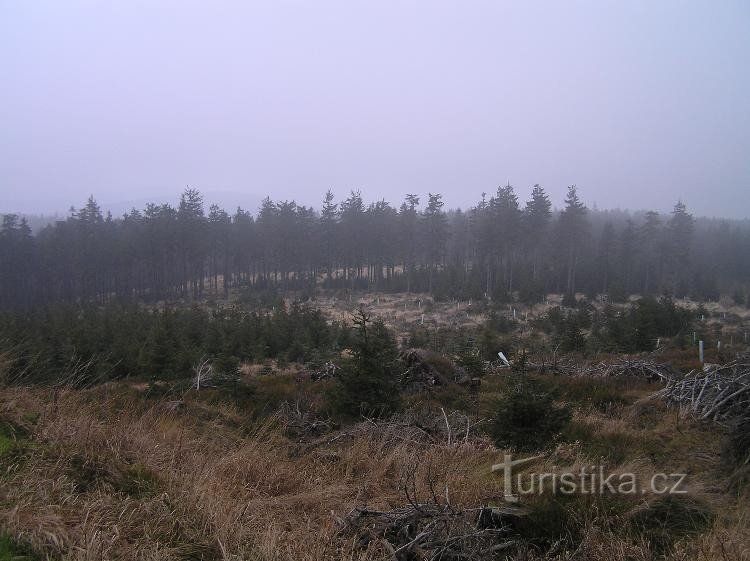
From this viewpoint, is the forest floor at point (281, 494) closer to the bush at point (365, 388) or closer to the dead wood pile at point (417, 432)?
the dead wood pile at point (417, 432)

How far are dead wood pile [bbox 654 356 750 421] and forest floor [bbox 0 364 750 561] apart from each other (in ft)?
1.33

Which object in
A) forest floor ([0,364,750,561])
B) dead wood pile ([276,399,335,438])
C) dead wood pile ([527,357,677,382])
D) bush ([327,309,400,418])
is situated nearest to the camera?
forest floor ([0,364,750,561])

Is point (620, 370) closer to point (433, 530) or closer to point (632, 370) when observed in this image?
point (632, 370)

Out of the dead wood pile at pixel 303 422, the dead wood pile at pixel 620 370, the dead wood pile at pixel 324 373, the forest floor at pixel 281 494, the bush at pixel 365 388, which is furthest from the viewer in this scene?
the dead wood pile at pixel 324 373

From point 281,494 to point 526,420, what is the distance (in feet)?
9.87

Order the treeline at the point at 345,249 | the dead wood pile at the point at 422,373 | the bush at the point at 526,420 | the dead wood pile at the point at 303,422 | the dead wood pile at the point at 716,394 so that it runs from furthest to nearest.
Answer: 1. the treeline at the point at 345,249
2. the dead wood pile at the point at 422,373
3. the dead wood pile at the point at 303,422
4. the dead wood pile at the point at 716,394
5. the bush at the point at 526,420

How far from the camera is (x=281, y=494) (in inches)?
148

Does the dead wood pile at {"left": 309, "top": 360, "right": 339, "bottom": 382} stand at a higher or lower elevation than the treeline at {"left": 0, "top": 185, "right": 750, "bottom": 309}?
lower

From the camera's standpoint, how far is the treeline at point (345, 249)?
49531 mm

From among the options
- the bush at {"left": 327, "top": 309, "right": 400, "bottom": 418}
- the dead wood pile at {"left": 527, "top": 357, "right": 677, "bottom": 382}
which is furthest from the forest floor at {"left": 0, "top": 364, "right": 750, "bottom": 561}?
the dead wood pile at {"left": 527, "top": 357, "right": 677, "bottom": 382}

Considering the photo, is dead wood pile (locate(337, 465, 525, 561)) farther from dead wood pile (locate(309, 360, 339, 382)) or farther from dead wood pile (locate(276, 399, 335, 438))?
dead wood pile (locate(309, 360, 339, 382))

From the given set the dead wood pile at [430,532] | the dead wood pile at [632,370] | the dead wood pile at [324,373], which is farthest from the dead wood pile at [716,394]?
the dead wood pile at [324,373]

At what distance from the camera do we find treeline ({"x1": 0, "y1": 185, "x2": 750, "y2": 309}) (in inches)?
1950

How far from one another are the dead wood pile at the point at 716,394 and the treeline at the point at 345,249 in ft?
128
